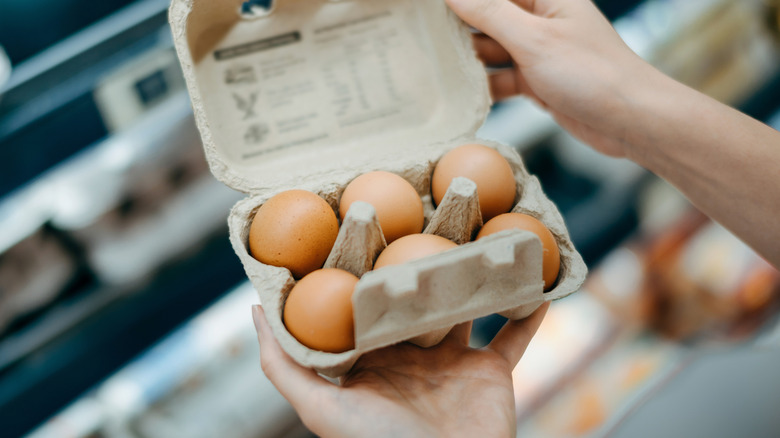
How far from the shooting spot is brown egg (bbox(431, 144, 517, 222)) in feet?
3.67

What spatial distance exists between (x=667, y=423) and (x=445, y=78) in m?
1.28

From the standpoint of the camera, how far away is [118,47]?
1420 mm

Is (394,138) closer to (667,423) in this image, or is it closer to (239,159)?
(239,159)

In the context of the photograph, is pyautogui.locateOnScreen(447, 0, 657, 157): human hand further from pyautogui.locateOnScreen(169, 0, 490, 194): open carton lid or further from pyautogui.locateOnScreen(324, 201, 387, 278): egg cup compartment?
pyautogui.locateOnScreen(324, 201, 387, 278): egg cup compartment

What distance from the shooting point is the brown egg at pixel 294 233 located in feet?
3.35

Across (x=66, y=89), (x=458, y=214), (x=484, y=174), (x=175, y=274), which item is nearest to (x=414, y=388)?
(x=458, y=214)

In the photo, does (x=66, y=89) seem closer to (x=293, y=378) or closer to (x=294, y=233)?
(x=294, y=233)

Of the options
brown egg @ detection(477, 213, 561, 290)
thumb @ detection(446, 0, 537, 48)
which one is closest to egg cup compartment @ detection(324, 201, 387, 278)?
brown egg @ detection(477, 213, 561, 290)

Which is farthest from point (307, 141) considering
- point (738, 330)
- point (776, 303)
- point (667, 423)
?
point (776, 303)

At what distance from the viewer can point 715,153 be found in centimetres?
114

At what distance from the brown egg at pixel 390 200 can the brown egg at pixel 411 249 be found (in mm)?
65

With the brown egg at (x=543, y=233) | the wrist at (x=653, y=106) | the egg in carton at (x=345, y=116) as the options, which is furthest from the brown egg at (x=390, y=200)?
the wrist at (x=653, y=106)

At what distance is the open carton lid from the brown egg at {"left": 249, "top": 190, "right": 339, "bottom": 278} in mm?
128

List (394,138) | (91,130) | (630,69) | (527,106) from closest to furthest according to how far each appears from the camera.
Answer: (630,69)
(394,138)
(91,130)
(527,106)
